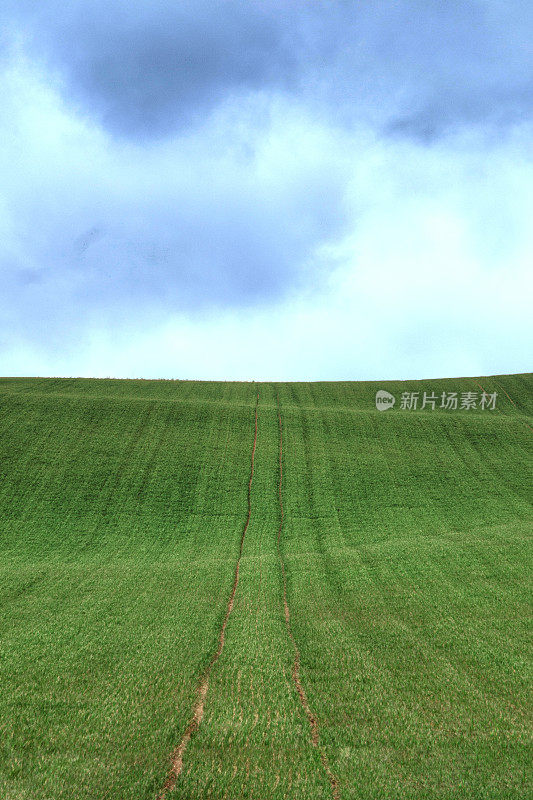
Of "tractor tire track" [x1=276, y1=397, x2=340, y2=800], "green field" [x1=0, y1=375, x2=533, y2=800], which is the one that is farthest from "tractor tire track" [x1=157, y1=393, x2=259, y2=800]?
"tractor tire track" [x1=276, y1=397, x2=340, y2=800]

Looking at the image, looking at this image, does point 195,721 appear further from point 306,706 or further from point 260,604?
point 260,604

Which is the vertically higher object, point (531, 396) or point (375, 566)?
point (531, 396)

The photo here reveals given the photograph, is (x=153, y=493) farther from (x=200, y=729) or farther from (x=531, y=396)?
(x=531, y=396)

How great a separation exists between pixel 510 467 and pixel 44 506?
165 feet

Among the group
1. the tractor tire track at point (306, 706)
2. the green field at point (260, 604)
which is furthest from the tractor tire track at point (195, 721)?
the tractor tire track at point (306, 706)

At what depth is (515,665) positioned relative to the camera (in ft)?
51.3

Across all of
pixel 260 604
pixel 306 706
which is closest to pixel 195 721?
pixel 306 706

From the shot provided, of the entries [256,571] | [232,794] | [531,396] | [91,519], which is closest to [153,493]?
[91,519]

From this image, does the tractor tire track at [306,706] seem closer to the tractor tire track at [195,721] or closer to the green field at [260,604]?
the green field at [260,604]

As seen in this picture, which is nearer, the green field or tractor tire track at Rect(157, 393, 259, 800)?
tractor tire track at Rect(157, 393, 259, 800)

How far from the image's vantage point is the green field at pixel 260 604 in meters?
10.6

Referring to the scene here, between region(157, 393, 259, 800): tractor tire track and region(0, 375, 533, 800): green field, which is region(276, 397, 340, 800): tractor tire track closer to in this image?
region(0, 375, 533, 800): green field

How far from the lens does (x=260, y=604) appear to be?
70.4 feet

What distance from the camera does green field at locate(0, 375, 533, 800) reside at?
10562mm
